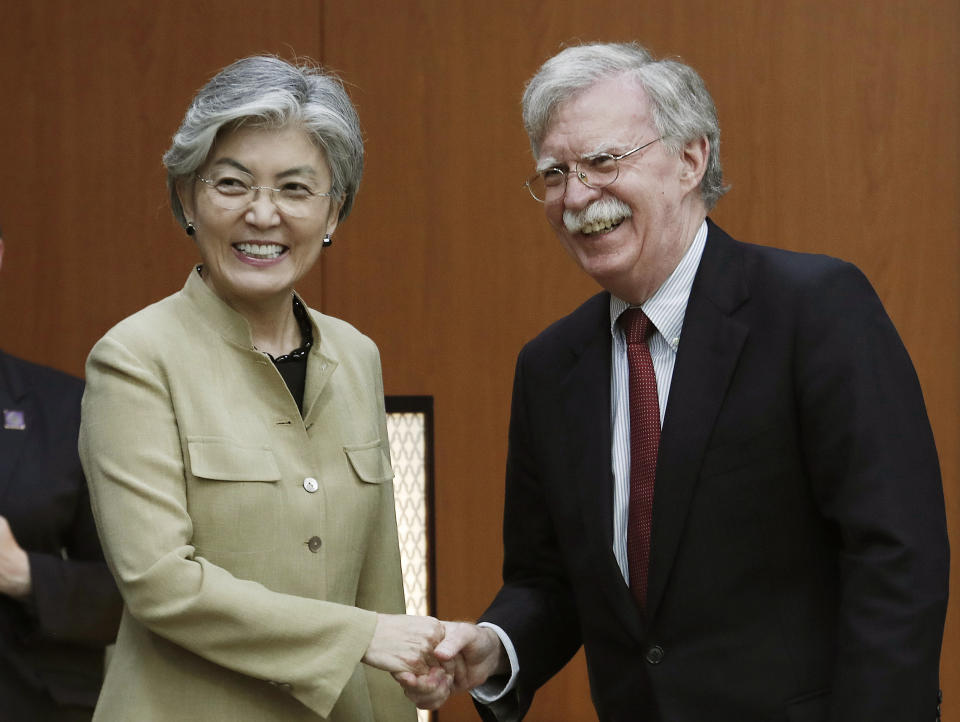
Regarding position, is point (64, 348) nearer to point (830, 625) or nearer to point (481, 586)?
point (481, 586)

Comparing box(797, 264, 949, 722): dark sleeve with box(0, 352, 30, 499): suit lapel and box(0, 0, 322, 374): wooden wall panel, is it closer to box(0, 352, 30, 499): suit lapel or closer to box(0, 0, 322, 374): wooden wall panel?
box(0, 352, 30, 499): suit lapel

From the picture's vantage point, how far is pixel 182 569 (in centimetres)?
152

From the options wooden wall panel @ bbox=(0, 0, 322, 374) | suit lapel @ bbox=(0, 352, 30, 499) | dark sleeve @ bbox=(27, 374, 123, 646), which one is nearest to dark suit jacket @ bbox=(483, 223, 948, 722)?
dark sleeve @ bbox=(27, 374, 123, 646)

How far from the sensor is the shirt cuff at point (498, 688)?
6.43 feet

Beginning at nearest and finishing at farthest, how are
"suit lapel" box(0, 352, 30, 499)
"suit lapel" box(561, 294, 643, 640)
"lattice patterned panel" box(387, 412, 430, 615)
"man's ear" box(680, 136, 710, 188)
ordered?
"suit lapel" box(561, 294, 643, 640) < "man's ear" box(680, 136, 710, 188) < "suit lapel" box(0, 352, 30, 499) < "lattice patterned panel" box(387, 412, 430, 615)

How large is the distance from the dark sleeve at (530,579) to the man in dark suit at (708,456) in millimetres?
74

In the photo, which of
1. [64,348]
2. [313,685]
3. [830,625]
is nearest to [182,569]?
[313,685]

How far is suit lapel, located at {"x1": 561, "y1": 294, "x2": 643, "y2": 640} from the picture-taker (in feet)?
5.69

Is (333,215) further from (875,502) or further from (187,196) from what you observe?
(875,502)

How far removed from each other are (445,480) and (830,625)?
1.64 meters

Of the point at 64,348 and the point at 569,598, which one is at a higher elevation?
the point at 64,348

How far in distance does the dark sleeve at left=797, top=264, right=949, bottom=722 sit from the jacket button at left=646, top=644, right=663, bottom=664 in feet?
0.83

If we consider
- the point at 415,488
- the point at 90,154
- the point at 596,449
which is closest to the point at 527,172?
the point at 415,488

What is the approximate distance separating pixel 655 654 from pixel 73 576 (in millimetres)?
976
